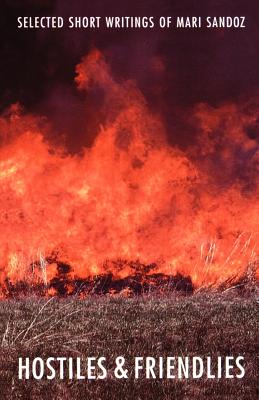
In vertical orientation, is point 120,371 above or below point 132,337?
below

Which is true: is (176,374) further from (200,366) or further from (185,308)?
(185,308)

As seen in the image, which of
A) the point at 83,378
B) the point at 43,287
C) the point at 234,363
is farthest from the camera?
the point at 43,287

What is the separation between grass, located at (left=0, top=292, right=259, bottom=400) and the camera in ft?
23.0

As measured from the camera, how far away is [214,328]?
984 cm

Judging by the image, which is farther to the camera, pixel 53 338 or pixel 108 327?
pixel 108 327

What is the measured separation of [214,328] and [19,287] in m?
6.07

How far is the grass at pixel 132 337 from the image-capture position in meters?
7.02

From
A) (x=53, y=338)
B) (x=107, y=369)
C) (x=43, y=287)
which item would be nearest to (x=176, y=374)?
(x=107, y=369)

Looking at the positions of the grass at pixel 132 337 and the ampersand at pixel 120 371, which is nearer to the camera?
the grass at pixel 132 337

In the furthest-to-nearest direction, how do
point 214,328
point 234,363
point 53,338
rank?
point 214,328
point 53,338
point 234,363

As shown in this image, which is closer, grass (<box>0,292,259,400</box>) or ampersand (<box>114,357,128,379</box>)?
Result: grass (<box>0,292,259,400</box>)

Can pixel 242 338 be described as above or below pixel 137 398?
above

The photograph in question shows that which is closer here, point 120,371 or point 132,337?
point 120,371

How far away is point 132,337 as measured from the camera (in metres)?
9.17
